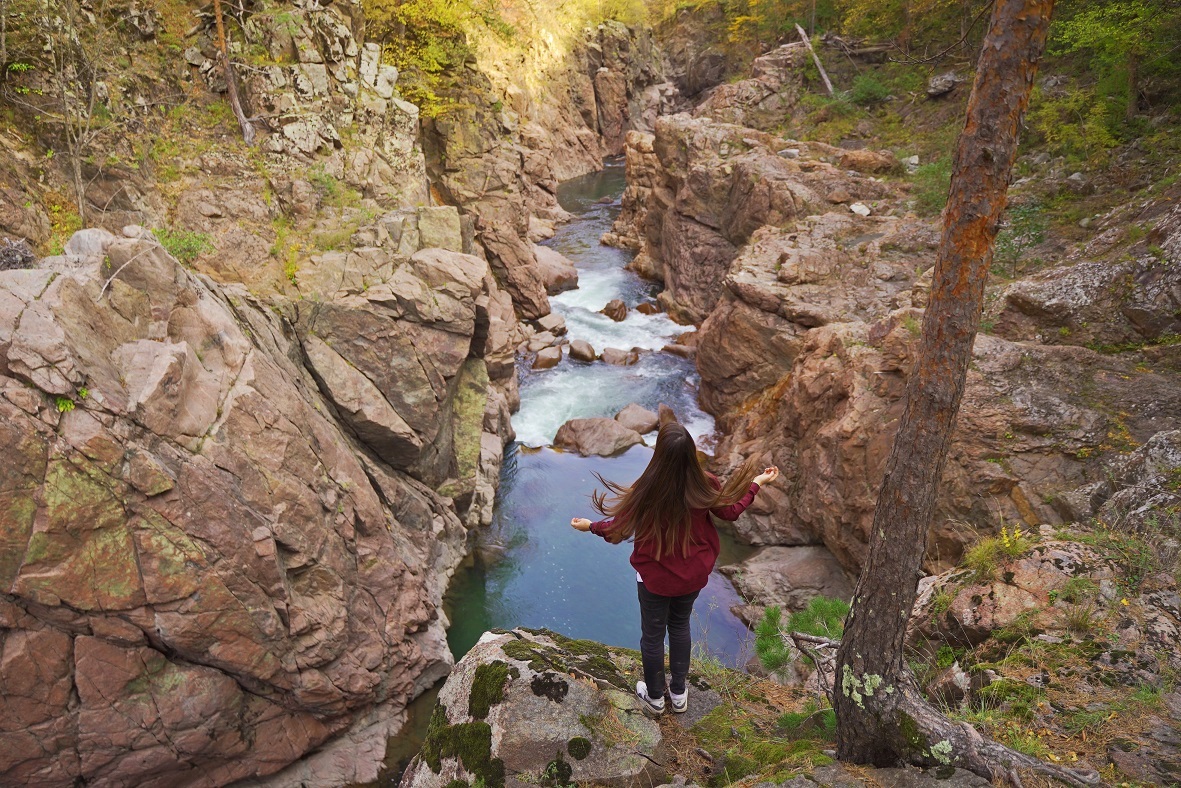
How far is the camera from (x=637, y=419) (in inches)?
651

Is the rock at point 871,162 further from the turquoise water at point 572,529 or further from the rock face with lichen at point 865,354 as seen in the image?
the turquoise water at point 572,529

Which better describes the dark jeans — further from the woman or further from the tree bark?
the tree bark

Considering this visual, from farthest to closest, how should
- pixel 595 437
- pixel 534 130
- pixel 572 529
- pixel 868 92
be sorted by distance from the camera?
pixel 534 130 < pixel 868 92 < pixel 595 437 < pixel 572 529

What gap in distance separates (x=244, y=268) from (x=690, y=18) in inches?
2042

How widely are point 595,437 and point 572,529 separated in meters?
2.89

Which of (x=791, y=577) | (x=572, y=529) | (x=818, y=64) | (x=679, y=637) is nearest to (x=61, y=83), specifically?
(x=572, y=529)

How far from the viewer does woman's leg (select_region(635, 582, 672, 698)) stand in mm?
4091

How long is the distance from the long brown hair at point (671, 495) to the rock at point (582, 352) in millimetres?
16004

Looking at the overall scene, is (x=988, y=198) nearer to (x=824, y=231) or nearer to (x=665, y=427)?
(x=665, y=427)

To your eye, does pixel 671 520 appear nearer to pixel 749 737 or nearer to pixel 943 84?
pixel 749 737

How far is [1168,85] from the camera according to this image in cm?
1316

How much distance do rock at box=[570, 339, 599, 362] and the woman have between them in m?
15.8

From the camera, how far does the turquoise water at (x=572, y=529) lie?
11.1 metres

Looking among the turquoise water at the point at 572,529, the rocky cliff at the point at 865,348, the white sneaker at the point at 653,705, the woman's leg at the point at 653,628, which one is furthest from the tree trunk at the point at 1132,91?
the white sneaker at the point at 653,705
